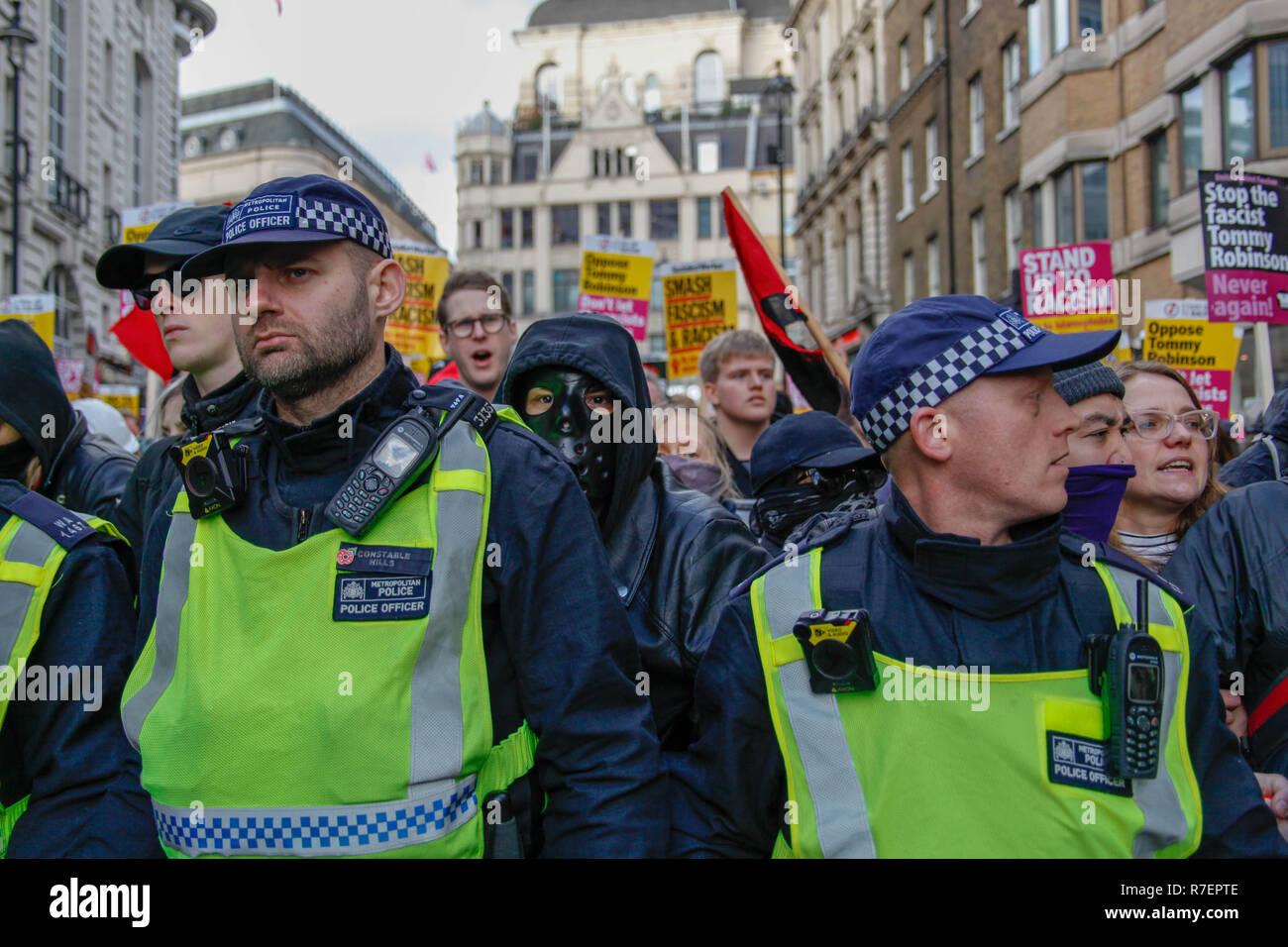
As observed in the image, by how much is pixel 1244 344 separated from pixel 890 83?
740 inches

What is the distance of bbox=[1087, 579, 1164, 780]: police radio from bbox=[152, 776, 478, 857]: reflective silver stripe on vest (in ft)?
3.93

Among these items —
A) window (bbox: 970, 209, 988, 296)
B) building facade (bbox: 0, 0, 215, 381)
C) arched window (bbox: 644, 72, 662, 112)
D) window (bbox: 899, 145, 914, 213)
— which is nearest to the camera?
window (bbox: 970, 209, 988, 296)

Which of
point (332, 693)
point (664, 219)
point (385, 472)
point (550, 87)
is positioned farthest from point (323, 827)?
point (550, 87)

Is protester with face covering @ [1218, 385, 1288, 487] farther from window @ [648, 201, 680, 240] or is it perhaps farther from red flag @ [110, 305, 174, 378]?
window @ [648, 201, 680, 240]

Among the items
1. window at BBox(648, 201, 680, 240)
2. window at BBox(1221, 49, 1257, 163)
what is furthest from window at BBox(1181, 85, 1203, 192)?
window at BBox(648, 201, 680, 240)

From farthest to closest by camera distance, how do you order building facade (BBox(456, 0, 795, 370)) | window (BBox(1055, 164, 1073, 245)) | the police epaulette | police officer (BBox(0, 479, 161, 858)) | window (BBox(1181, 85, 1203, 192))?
1. building facade (BBox(456, 0, 795, 370))
2. window (BBox(1055, 164, 1073, 245))
3. window (BBox(1181, 85, 1203, 192))
4. the police epaulette
5. police officer (BBox(0, 479, 161, 858))

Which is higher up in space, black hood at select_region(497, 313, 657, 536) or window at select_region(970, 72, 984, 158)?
window at select_region(970, 72, 984, 158)

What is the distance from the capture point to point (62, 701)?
2428 mm

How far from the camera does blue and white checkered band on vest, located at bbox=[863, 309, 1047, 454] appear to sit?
222 cm

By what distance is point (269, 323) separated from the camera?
230cm

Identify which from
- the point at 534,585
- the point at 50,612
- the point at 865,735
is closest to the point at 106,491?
the point at 50,612

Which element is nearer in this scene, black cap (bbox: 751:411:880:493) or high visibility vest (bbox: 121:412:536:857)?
high visibility vest (bbox: 121:412:536:857)

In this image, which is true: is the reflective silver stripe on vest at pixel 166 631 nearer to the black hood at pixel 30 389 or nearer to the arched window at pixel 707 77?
the black hood at pixel 30 389

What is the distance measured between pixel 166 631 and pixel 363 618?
1.40 feet
